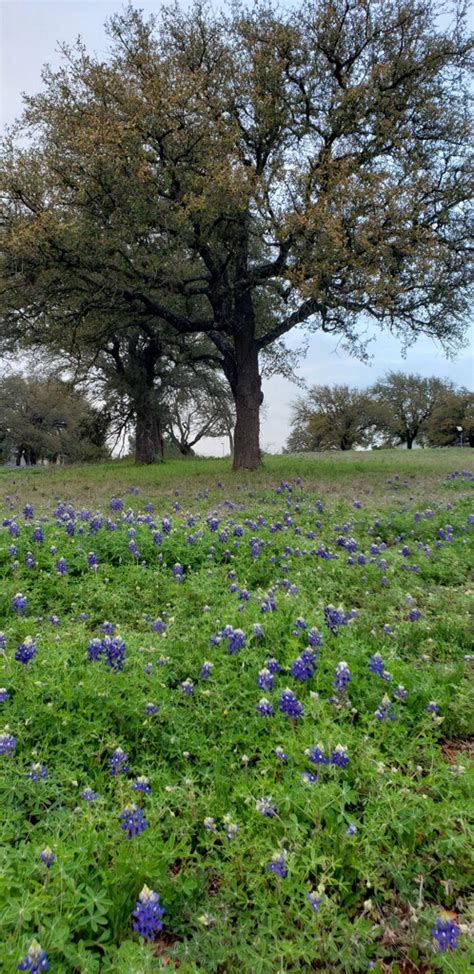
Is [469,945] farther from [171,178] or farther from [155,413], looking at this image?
[155,413]

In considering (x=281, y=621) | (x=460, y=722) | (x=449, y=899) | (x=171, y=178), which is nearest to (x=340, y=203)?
(x=171, y=178)

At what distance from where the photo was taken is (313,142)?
15.2 m

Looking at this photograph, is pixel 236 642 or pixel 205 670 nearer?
pixel 205 670

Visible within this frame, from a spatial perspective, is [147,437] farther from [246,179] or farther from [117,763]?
[117,763]

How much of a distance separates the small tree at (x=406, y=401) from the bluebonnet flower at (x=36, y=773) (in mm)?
59060

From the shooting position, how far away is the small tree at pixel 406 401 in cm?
5978

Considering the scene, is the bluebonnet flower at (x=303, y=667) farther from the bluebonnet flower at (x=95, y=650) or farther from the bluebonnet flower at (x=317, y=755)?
the bluebonnet flower at (x=95, y=650)

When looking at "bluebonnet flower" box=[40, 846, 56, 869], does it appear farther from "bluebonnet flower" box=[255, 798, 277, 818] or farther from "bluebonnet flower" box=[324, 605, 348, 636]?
"bluebonnet flower" box=[324, 605, 348, 636]

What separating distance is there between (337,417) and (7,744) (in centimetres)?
5926

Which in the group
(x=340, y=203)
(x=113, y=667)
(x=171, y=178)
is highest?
(x=171, y=178)

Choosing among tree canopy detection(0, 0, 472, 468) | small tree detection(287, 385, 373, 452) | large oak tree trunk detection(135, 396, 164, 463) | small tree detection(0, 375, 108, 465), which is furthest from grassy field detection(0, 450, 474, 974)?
small tree detection(287, 385, 373, 452)

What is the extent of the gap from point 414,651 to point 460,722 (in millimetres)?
946

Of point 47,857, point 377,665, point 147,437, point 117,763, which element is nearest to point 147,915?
point 47,857

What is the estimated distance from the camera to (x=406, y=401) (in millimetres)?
60812
